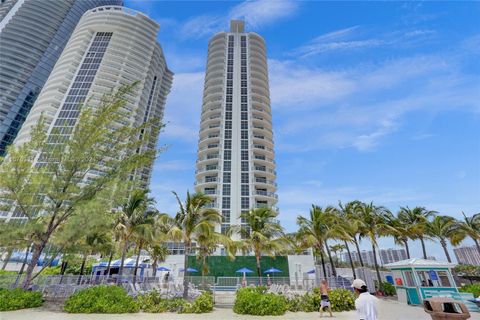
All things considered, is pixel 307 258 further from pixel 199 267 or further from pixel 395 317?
pixel 395 317

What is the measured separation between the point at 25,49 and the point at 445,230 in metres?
135

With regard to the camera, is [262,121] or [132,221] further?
[262,121]

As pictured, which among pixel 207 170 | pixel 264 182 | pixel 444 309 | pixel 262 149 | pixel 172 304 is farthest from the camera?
pixel 262 149

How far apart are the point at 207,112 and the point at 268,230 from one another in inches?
1485

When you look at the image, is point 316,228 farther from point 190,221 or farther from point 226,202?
point 226,202

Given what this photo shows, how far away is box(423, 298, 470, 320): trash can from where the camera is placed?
560 cm

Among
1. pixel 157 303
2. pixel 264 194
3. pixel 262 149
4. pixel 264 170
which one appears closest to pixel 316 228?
pixel 157 303

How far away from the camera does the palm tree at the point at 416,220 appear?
2630 cm

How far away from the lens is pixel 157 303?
1336 centimetres

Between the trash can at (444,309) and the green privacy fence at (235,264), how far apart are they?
28.1 metres

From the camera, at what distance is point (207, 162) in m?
51.0

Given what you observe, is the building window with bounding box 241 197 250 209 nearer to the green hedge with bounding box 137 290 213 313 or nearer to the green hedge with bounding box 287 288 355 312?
the green hedge with bounding box 287 288 355 312

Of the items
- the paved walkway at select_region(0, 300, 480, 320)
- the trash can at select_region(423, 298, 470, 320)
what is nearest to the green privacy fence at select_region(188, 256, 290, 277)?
the paved walkway at select_region(0, 300, 480, 320)

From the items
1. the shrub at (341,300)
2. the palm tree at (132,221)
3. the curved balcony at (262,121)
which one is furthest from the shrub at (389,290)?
the curved balcony at (262,121)
